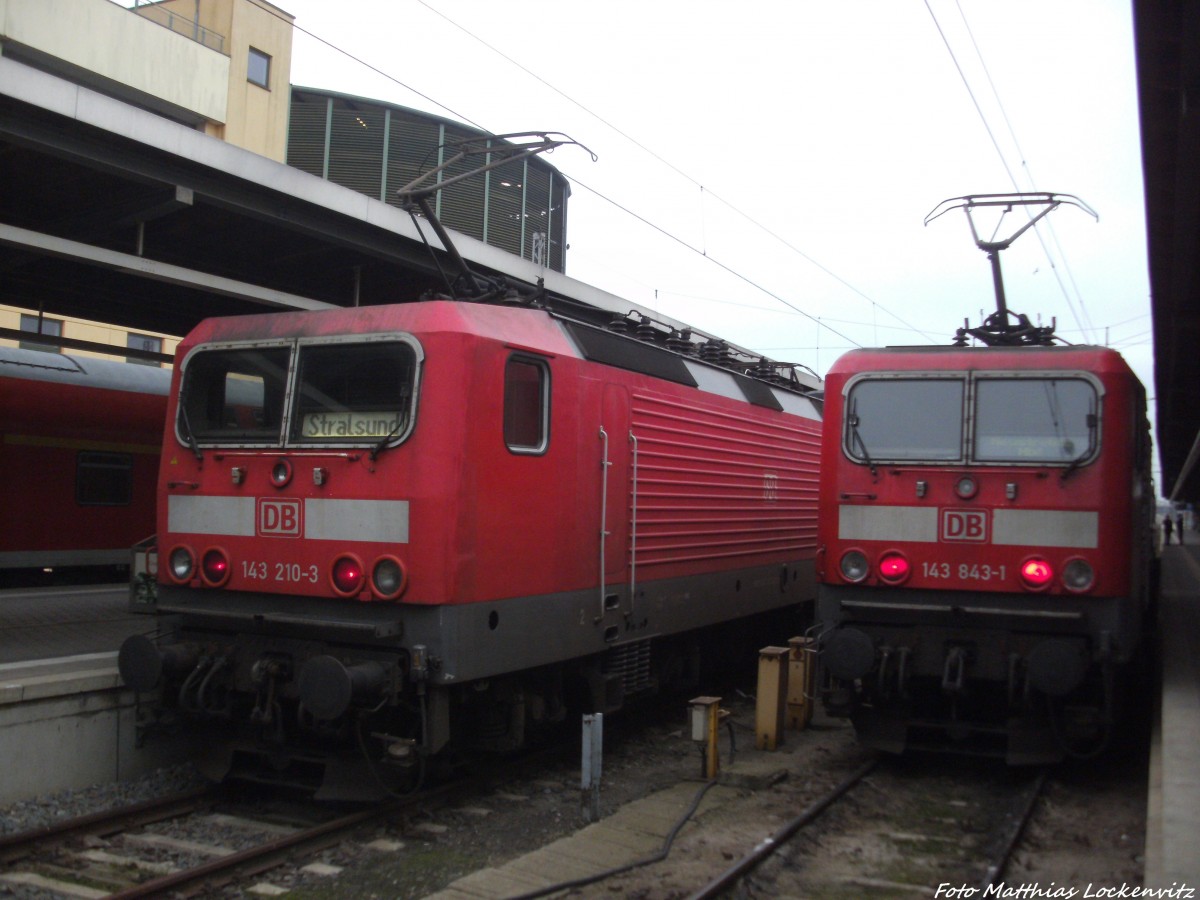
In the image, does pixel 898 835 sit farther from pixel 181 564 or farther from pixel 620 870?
pixel 181 564

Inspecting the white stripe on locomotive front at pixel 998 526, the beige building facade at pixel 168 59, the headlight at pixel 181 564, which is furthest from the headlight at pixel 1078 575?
the beige building facade at pixel 168 59

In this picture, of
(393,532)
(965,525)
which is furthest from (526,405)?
(965,525)

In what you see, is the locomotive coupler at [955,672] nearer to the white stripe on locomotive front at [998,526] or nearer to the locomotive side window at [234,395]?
the white stripe on locomotive front at [998,526]

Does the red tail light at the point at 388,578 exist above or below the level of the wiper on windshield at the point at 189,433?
below

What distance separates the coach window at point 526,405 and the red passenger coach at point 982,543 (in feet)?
7.84

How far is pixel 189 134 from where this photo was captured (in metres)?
9.27

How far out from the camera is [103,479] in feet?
49.2

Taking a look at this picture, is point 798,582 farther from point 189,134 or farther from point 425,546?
point 189,134

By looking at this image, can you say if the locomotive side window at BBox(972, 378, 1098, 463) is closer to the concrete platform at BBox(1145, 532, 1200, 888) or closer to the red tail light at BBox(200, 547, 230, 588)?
the concrete platform at BBox(1145, 532, 1200, 888)

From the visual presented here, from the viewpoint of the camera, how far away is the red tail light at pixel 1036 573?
7.55 metres

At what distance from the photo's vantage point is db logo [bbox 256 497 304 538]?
6855mm

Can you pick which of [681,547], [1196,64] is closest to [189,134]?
[681,547]

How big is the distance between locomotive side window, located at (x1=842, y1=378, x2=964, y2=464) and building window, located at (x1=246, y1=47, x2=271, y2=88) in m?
31.0

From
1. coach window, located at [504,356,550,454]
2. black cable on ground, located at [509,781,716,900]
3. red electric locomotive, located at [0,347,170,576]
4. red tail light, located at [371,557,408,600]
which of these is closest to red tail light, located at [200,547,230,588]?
red tail light, located at [371,557,408,600]
